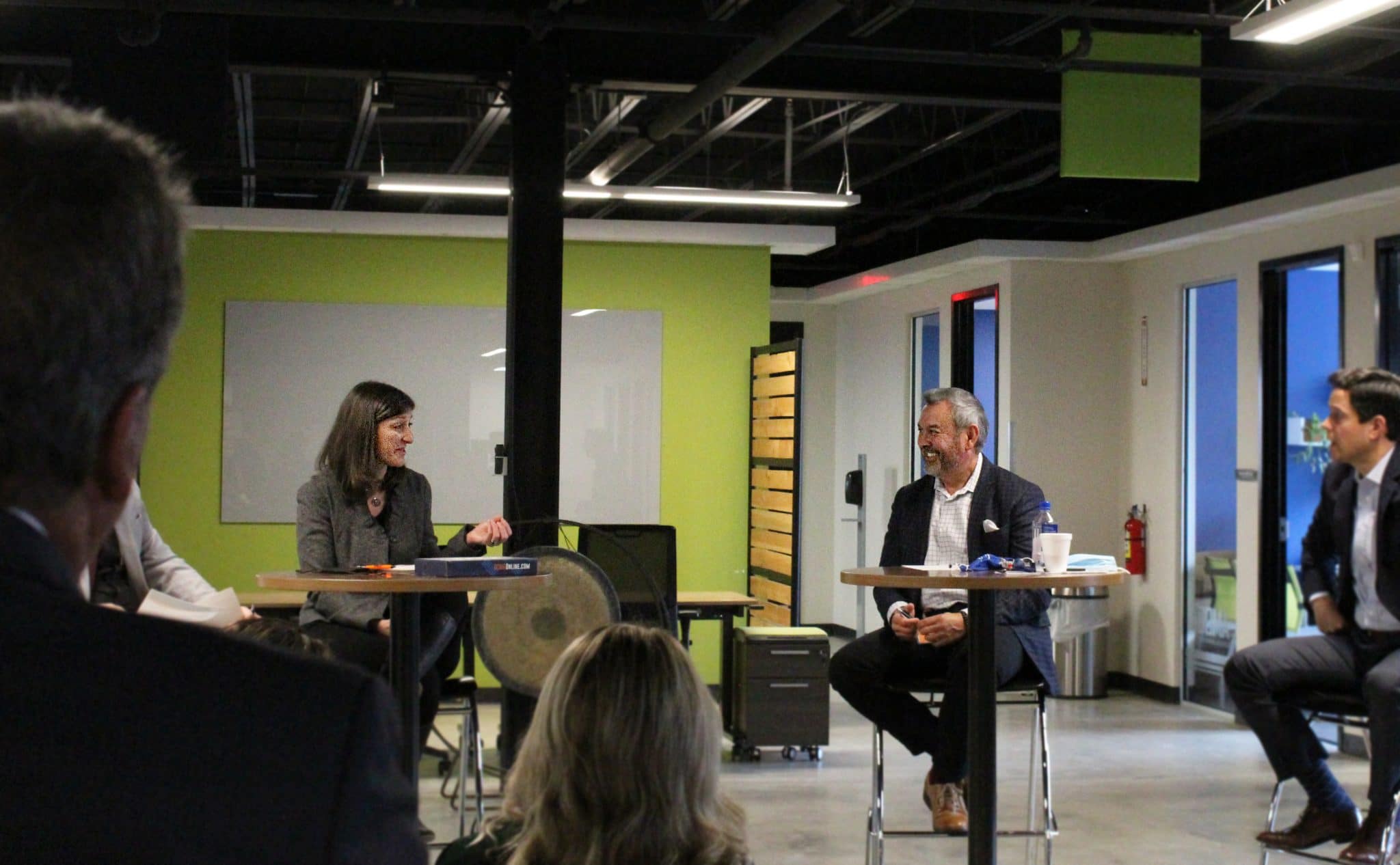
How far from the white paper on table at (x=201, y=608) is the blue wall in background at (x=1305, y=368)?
7476mm

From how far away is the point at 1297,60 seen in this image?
298 inches

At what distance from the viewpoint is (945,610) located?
5.24 meters

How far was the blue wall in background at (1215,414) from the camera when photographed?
963 cm

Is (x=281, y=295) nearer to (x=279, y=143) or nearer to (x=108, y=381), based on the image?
(x=279, y=143)

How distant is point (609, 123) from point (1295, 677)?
216 inches

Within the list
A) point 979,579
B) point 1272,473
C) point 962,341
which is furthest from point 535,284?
point 962,341

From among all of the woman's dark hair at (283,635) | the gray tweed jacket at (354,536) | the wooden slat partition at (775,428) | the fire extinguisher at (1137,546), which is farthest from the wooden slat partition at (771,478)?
the woman's dark hair at (283,635)

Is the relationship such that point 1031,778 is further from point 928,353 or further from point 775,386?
point 928,353

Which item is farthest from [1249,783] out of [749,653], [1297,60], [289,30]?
[289,30]

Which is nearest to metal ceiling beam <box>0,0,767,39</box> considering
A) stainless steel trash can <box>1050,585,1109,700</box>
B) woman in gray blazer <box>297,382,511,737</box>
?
woman in gray blazer <box>297,382,511,737</box>

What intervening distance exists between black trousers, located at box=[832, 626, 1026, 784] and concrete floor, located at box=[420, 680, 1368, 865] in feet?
2.74

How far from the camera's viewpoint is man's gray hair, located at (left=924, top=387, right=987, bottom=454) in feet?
17.8

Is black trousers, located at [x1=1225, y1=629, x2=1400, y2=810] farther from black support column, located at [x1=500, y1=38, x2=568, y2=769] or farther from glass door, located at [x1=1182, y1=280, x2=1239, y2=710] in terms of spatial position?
glass door, located at [x1=1182, y1=280, x2=1239, y2=710]

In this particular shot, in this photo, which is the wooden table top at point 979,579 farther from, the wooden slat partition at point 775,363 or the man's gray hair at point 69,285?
the wooden slat partition at point 775,363
